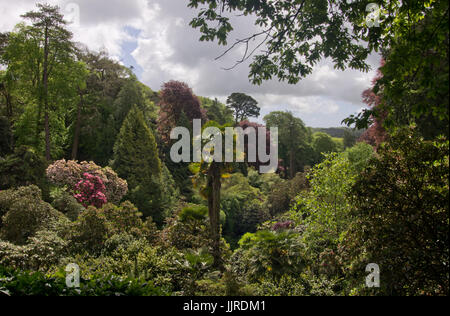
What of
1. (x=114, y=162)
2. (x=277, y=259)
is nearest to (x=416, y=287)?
(x=277, y=259)

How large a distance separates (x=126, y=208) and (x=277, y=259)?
6.15m

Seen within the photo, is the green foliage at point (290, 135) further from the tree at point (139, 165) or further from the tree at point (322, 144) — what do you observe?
the tree at point (139, 165)

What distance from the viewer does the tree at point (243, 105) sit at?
29859mm

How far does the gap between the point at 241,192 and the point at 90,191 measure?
1072 cm

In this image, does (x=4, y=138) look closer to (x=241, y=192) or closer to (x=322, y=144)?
(x=241, y=192)

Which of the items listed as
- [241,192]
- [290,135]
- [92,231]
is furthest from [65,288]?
[290,135]

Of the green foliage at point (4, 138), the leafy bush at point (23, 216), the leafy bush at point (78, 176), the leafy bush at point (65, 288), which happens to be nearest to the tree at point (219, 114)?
the leafy bush at point (78, 176)

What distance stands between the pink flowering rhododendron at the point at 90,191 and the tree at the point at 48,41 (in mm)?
3852

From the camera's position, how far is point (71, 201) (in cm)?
1196

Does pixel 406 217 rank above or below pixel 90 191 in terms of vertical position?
below

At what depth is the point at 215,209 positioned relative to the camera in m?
9.09

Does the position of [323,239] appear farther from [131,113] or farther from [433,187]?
[131,113]

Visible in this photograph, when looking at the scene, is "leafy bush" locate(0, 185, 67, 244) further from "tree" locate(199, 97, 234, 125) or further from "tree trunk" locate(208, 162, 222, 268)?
"tree" locate(199, 97, 234, 125)

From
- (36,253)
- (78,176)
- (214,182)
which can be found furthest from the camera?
(78,176)
